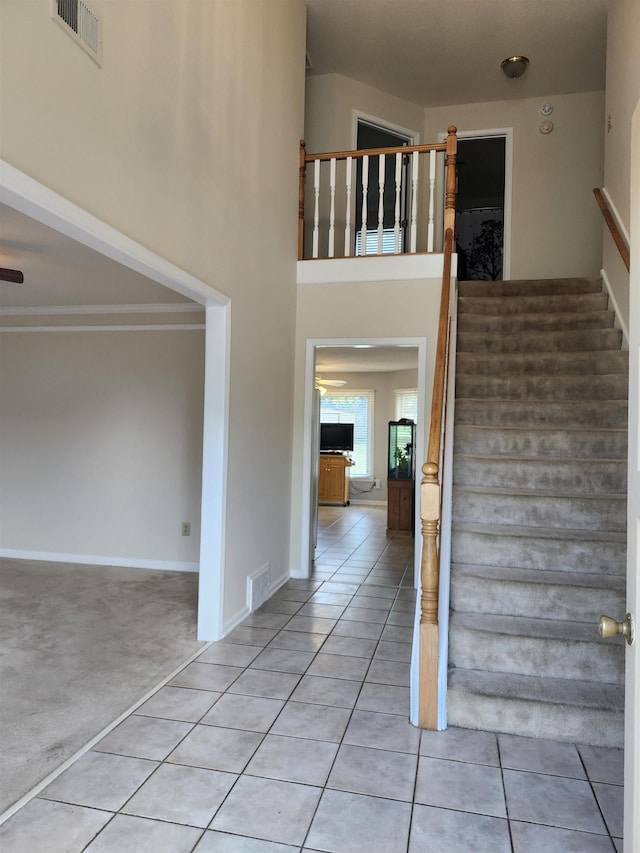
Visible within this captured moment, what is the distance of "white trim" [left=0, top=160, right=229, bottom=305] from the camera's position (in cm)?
178

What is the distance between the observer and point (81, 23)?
2.04 metres

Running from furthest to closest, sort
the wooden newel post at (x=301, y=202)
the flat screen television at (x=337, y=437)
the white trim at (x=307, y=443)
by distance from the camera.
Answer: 1. the flat screen television at (x=337, y=437)
2. the wooden newel post at (x=301, y=202)
3. the white trim at (x=307, y=443)

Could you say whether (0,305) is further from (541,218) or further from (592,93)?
(592,93)

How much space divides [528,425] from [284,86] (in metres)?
3.19

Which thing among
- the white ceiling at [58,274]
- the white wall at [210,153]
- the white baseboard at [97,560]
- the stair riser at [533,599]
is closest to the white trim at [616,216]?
the white wall at [210,153]

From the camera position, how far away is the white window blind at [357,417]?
35.7 feet

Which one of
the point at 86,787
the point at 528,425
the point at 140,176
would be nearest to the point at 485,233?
the point at 528,425

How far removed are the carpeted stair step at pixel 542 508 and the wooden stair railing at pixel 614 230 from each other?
5.75 feet

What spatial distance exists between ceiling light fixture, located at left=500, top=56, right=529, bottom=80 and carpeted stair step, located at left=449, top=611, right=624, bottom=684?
5.62 metres

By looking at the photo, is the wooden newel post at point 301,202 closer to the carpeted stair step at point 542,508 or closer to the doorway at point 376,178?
the doorway at point 376,178

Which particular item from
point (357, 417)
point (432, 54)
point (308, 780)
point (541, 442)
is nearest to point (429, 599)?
point (308, 780)

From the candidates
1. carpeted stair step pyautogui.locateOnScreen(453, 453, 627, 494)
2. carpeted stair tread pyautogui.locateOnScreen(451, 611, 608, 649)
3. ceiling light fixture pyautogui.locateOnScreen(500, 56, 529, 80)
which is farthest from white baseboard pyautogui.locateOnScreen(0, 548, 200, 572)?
ceiling light fixture pyautogui.locateOnScreen(500, 56, 529, 80)

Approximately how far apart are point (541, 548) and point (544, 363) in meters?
1.76

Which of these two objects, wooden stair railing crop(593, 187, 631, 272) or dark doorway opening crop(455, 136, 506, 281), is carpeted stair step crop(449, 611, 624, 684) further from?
dark doorway opening crop(455, 136, 506, 281)
